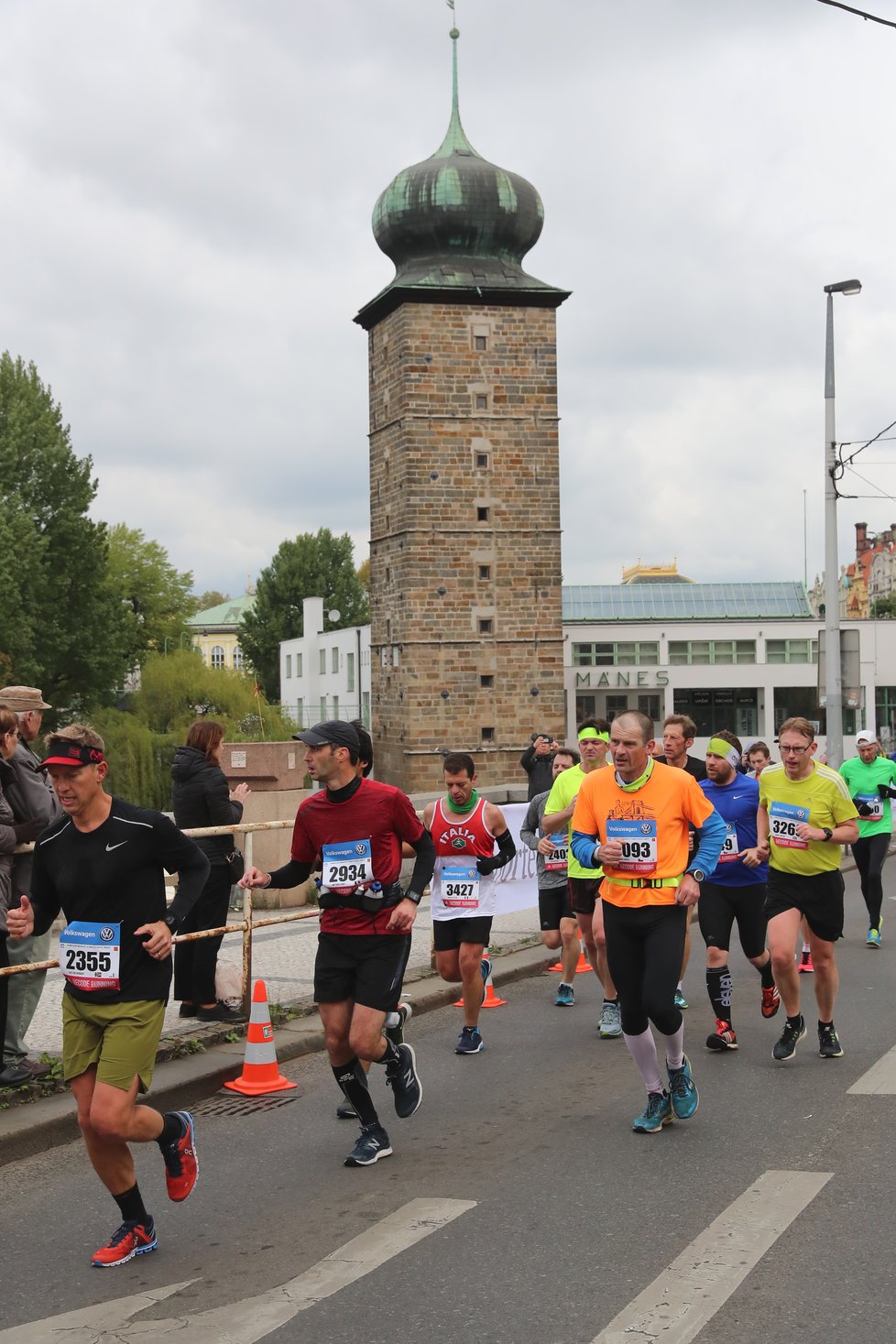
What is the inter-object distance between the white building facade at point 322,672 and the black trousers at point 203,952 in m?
60.5

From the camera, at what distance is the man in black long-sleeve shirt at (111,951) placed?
5.54 metres

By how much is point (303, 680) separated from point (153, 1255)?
82.5 metres

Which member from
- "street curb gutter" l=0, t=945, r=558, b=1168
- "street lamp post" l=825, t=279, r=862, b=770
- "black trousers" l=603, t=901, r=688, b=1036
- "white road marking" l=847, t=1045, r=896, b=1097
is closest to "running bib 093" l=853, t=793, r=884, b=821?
"street curb gutter" l=0, t=945, r=558, b=1168

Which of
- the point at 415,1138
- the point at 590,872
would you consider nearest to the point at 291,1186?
the point at 415,1138

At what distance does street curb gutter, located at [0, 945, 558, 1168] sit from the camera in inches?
281

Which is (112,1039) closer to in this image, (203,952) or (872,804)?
(203,952)

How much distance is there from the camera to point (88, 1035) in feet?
18.5

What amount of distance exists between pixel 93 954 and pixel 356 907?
1521 mm

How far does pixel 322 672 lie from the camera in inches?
3344

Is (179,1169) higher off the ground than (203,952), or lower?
lower

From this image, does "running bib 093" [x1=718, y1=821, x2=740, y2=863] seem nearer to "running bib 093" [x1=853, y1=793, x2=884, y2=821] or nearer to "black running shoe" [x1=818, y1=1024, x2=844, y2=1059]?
"black running shoe" [x1=818, y1=1024, x2=844, y2=1059]

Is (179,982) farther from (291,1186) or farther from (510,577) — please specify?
(510,577)

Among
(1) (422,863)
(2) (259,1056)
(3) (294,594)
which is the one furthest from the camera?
(3) (294,594)

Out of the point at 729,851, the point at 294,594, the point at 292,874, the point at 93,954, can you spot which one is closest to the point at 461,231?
the point at 294,594
